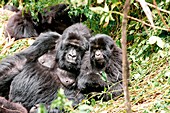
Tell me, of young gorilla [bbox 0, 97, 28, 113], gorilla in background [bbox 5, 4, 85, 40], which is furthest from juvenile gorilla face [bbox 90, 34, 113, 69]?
gorilla in background [bbox 5, 4, 85, 40]

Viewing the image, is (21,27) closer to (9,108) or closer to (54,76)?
(54,76)

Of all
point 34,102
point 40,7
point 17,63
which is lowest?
point 34,102

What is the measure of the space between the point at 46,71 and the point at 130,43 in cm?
160

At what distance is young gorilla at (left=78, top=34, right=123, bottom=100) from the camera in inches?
216

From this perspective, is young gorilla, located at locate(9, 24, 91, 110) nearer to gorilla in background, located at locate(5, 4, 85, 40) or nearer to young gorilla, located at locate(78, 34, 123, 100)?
young gorilla, located at locate(78, 34, 123, 100)

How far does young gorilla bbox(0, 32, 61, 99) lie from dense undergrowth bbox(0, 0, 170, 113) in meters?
0.68

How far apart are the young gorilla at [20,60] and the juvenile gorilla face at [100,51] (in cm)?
65

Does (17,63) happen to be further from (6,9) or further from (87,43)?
(6,9)

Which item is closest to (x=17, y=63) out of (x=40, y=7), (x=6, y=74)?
(x=6, y=74)

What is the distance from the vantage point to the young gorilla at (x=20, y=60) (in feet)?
19.5

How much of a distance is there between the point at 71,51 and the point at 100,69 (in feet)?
1.31

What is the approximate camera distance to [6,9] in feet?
36.6

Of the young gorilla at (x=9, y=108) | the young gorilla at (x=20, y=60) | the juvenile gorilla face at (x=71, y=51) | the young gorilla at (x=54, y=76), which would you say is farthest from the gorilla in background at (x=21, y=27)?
the young gorilla at (x=9, y=108)

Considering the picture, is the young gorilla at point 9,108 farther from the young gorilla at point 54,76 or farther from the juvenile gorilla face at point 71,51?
the juvenile gorilla face at point 71,51
